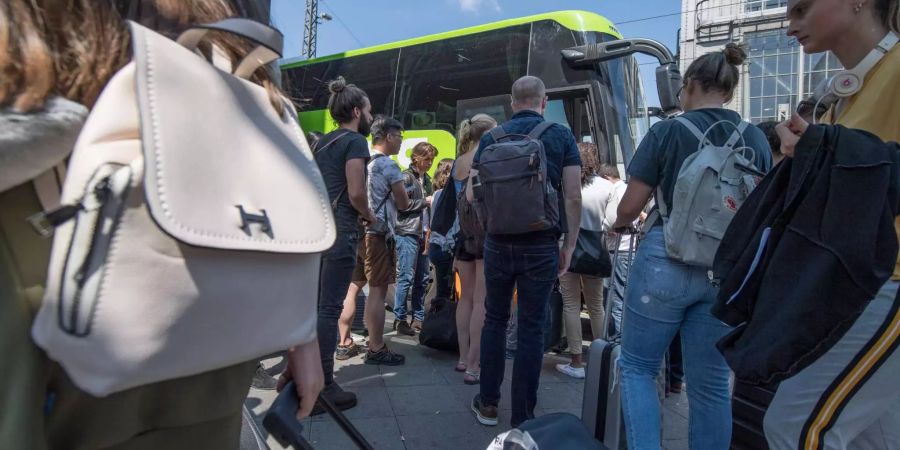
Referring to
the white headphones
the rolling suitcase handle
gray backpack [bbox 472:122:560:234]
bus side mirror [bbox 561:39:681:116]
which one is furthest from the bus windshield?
the rolling suitcase handle

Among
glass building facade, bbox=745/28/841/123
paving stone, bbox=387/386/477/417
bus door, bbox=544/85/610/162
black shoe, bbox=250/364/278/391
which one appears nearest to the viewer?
paving stone, bbox=387/386/477/417

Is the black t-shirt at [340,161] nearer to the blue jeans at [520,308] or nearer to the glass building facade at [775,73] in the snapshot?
the blue jeans at [520,308]

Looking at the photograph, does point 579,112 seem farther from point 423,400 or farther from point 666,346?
point 666,346

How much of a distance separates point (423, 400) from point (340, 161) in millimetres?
1579

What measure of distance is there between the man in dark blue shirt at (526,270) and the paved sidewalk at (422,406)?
0.83 feet

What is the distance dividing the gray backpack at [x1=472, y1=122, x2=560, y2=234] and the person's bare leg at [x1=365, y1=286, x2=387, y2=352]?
58.6 inches

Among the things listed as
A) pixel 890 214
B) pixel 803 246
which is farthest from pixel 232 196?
pixel 890 214

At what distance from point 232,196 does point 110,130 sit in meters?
0.16

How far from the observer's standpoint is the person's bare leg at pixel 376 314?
4027mm

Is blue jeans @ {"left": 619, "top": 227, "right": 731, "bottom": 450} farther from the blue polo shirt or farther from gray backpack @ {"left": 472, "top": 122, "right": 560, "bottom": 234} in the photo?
the blue polo shirt

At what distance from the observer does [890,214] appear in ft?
4.04

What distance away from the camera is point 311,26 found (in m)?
23.5

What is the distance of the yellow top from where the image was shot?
53.6 inches

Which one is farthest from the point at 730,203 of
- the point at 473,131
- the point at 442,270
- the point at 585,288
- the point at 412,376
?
the point at 442,270
